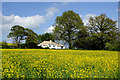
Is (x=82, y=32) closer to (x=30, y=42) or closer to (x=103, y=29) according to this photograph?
(x=103, y=29)

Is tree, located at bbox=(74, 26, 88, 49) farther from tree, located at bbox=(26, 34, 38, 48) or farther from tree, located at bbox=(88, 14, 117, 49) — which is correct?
tree, located at bbox=(26, 34, 38, 48)

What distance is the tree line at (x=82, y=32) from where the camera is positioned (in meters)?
31.4

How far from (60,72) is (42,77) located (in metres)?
0.61

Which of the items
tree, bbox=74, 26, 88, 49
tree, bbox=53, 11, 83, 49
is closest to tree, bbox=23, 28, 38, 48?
tree, bbox=53, 11, 83, 49

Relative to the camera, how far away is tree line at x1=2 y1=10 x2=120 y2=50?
103ft

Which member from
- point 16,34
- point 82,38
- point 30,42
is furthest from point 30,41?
point 82,38

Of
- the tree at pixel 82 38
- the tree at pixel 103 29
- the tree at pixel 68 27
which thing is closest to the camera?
the tree at pixel 103 29

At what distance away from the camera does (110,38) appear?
3031cm

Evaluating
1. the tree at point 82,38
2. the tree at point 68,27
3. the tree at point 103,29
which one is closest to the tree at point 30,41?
the tree at point 68,27

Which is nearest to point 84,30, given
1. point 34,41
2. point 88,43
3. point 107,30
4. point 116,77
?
point 88,43

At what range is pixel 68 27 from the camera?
34.0m

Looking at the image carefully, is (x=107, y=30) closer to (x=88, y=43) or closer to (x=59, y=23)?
(x=88, y=43)

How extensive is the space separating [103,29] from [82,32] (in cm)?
513

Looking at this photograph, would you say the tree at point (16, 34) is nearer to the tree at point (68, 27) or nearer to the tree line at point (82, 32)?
the tree line at point (82, 32)
